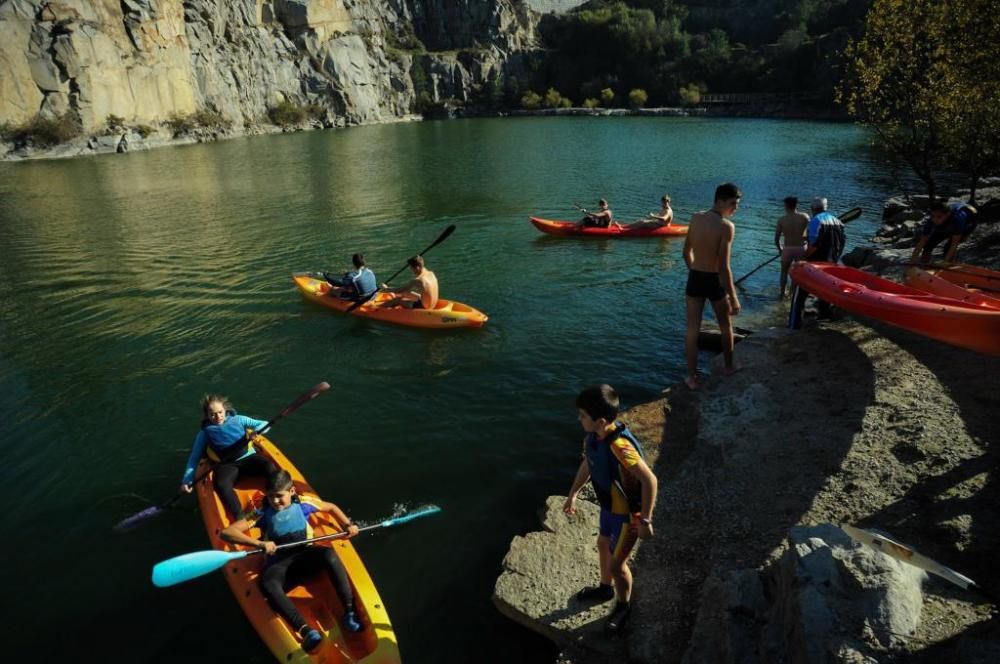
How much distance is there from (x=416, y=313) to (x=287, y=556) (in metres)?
6.45

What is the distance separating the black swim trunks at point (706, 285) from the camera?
22.3 feet

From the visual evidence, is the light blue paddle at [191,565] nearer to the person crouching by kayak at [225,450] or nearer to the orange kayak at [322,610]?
the orange kayak at [322,610]

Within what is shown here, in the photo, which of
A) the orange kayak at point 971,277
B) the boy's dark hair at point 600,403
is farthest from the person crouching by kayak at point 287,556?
the orange kayak at point 971,277

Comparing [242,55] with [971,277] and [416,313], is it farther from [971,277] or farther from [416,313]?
[971,277]

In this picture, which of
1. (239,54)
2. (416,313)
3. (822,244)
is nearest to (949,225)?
(822,244)

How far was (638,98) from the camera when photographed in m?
93.5

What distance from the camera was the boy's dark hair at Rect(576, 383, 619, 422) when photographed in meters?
3.66

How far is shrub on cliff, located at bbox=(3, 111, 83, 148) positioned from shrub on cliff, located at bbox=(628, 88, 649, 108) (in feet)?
250

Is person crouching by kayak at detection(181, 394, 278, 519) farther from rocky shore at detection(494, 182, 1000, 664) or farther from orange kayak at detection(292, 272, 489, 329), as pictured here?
orange kayak at detection(292, 272, 489, 329)

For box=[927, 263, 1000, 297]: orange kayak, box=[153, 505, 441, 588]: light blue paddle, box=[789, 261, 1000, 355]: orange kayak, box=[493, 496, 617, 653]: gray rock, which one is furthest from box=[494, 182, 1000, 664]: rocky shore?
box=[153, 505, 441, 588]: light blue paddle

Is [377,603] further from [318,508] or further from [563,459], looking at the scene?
[563,459]

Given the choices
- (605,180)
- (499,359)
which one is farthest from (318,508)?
(605,180)

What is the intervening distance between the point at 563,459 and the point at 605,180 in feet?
76.5

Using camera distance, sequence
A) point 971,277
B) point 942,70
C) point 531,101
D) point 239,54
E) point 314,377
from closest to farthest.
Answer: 1. point 971,277
2. point 314,377
3. point 942,70
4. point 239,54
5. point 531,101
